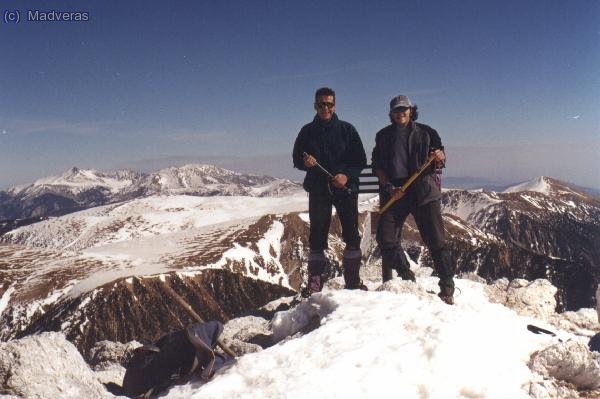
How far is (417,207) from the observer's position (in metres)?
10.5

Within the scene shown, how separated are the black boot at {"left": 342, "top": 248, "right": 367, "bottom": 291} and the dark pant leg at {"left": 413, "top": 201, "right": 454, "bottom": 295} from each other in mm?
1830

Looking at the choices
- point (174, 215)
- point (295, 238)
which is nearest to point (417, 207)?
point (295, 238)

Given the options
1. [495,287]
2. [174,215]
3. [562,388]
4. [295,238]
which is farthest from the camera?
[174,215]

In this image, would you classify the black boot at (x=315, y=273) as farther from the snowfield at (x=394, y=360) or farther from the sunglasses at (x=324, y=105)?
the sunglasses at (x=324, y=105)

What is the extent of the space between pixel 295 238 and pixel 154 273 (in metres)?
58.3

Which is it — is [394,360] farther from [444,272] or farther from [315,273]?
[315,273]

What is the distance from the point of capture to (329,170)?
11.0m

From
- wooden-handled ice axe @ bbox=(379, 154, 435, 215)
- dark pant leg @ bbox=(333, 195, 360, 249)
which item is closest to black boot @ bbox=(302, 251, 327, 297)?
dark pant leg @ bbox=(333, 195, 360, 249)

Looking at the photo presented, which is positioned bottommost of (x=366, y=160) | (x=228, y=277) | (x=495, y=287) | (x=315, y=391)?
(x=228, y=277)

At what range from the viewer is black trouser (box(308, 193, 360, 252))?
11.1 metres

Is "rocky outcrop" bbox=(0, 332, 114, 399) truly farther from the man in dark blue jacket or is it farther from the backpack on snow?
the man in dark blue jacket

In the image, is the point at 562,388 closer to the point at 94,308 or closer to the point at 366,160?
the point at 366,160

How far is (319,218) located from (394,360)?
202 inches

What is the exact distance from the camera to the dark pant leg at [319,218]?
11148 millimetres
